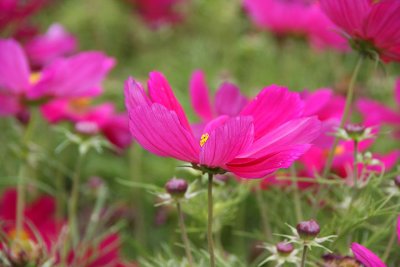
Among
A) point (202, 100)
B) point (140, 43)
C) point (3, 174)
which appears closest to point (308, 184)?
point (202, 100)

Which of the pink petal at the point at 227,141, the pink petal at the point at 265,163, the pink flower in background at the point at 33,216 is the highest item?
the pink petal at the point at 227,141

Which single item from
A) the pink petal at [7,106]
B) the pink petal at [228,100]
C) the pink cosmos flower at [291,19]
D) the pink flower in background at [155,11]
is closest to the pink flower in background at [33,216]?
the pink petal at [7,106]

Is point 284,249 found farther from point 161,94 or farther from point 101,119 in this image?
point 101,119

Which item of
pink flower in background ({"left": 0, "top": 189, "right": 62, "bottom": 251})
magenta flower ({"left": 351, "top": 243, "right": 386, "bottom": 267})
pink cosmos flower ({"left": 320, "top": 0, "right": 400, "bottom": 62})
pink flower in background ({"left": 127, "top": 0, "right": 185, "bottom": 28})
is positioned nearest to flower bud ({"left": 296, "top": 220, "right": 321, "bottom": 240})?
magenta flower ({"left": 351, "top": 243, "right": 386, "bottom": 267})

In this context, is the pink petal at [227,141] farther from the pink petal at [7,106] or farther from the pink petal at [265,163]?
the pink petal at [7,106]

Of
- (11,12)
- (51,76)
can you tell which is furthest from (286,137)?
(11,12)

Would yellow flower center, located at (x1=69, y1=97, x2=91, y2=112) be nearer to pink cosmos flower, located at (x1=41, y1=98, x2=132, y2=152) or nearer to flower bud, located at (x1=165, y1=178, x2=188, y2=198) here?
A: pink cosmos flower, located at (x1=41, y1=98, x2=132, y2=152)

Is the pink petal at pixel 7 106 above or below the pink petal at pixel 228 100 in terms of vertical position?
below
